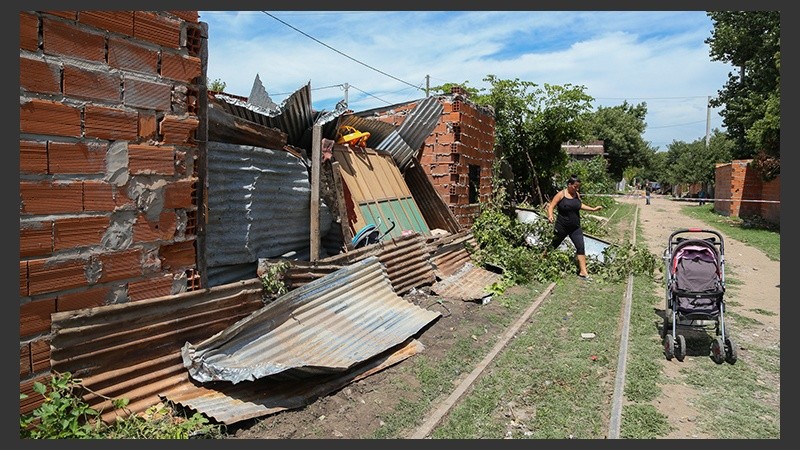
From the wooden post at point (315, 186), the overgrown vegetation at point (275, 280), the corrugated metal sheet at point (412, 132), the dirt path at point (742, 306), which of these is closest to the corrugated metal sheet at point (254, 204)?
the wooden post at point (315, 186)

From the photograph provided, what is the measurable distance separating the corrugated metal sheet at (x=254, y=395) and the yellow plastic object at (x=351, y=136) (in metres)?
4.79

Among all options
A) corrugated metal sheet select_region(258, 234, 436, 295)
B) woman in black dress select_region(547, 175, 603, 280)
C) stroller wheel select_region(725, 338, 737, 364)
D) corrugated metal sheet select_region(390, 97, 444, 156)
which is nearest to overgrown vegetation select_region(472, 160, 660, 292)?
woman in black dress select_region(547, 175, 603, 280)

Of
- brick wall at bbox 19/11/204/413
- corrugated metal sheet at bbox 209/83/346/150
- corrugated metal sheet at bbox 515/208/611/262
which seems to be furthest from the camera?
corrugated metal sheet at bbox 515/208/611/262

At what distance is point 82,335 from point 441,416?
3018 mm

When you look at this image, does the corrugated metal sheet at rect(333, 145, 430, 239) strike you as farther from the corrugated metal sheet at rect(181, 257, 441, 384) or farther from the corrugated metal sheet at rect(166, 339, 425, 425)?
the corrugated metal sheet at rect(166, 339, 425, 425)

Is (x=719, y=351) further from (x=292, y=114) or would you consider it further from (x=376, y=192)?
(x=292, y=114)

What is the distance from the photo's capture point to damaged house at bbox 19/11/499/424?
12.3ft

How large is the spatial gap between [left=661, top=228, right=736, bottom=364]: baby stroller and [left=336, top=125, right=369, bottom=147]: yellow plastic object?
18.0ft

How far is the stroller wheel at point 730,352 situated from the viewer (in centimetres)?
571

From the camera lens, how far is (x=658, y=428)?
4.25m

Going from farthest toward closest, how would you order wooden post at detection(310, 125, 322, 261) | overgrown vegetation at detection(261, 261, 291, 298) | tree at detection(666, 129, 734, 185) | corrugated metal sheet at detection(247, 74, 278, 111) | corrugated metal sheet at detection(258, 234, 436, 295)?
tree at detection(666, 129, 734, 185), corrugated metal sheet at detection(247, 74, 278, 111), wooden post at detection(310, 125, 322, 261), corrugated metal sheet at detection(258, 234, 436, 295), overgrown vegetation at detection(261, 261, 291, 298)

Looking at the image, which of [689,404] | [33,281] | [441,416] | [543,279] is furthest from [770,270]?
[33,281]

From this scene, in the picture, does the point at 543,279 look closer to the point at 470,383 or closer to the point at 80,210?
the point at 470,383

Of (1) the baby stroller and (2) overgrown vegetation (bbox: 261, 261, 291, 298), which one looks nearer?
(2) overgrown vegetation (bbox: 261, 261, 291, 298)
